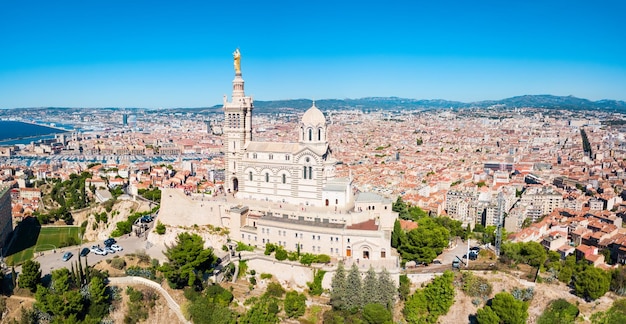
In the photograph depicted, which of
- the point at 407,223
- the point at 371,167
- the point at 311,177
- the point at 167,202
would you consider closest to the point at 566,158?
the point at 371,167

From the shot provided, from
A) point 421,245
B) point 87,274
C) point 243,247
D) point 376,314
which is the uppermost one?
point 421,245

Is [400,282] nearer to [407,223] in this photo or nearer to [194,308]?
[407,223]

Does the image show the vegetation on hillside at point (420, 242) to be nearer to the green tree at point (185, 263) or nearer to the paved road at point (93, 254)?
the green tree at point (185, 263)

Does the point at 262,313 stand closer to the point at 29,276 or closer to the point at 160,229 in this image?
the point at 29,276

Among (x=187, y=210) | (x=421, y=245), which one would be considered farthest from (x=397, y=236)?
(x=187, y=210)

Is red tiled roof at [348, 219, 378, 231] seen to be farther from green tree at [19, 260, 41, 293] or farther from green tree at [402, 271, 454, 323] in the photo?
green tree at [19, 260, 41, 293]

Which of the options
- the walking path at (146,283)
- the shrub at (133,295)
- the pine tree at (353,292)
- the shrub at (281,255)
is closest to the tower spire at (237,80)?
the shrub at (281,255)
